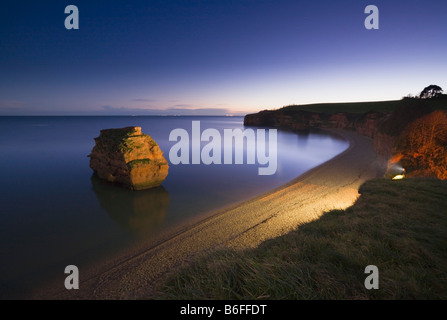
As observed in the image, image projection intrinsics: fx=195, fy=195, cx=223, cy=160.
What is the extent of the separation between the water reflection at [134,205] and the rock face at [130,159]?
2.51ft

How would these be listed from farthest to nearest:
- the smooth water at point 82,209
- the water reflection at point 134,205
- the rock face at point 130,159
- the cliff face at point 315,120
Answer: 1. the cliff face at point 315,120
2. the rock face at point 130,159
3. the water reflection at point 134,205
4. the smooth water at point 82,209

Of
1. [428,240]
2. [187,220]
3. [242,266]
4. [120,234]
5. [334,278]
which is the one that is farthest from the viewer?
[187,220]

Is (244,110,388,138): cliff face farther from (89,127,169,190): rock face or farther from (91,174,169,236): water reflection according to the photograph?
(91,174,169,236): water reflection

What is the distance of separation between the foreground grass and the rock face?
43.1 feet

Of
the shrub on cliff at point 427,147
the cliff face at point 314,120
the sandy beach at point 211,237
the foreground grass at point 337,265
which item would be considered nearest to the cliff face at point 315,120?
the cliff face at point 314,120

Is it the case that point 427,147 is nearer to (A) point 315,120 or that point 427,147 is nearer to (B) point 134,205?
(B) point 134,205

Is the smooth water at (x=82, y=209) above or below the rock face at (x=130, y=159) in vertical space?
below

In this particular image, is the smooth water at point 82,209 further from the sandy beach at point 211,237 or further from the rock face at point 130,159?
the sandy beach at point 211,237

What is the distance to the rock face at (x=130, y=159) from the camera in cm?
1523

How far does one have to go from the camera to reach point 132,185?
598 inches

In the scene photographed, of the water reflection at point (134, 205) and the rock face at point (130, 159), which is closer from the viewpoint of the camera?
the water reflection at point (134, 205)

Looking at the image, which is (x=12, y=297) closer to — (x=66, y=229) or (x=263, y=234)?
(x=66, y=229)
